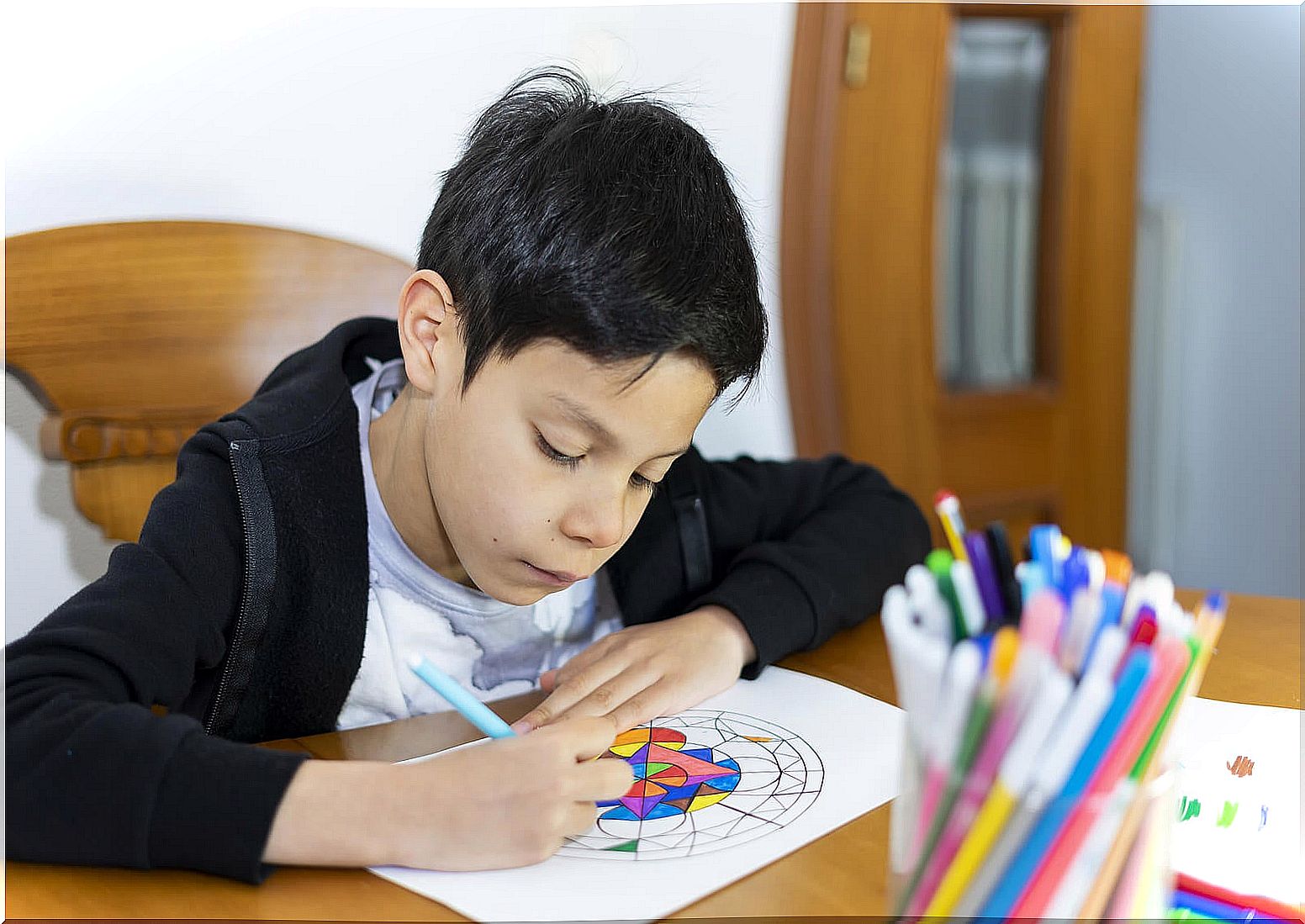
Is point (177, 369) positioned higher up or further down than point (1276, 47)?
further down

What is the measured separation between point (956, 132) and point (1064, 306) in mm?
316

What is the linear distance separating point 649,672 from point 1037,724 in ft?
1.04

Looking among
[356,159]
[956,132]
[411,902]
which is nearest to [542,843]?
[411,902]

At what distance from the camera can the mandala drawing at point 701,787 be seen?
0.44 metres

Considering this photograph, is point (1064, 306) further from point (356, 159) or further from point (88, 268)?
point (88, 268)

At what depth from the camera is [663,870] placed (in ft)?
1.38

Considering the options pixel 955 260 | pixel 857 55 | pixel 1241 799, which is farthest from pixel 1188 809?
pixel 955 260

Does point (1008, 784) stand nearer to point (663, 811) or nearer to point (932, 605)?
point (932, 605)

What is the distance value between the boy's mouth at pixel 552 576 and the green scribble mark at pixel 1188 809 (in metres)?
0.30

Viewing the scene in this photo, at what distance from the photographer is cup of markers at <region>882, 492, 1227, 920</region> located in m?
0.29

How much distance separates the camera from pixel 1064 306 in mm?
1669

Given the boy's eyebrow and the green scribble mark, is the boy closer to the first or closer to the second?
the boy's eyebrow

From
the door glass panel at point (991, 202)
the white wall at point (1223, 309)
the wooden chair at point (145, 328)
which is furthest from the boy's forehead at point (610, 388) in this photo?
the white wall at point (1223, 309)

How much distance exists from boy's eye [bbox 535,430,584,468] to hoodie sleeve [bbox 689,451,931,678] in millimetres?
142
